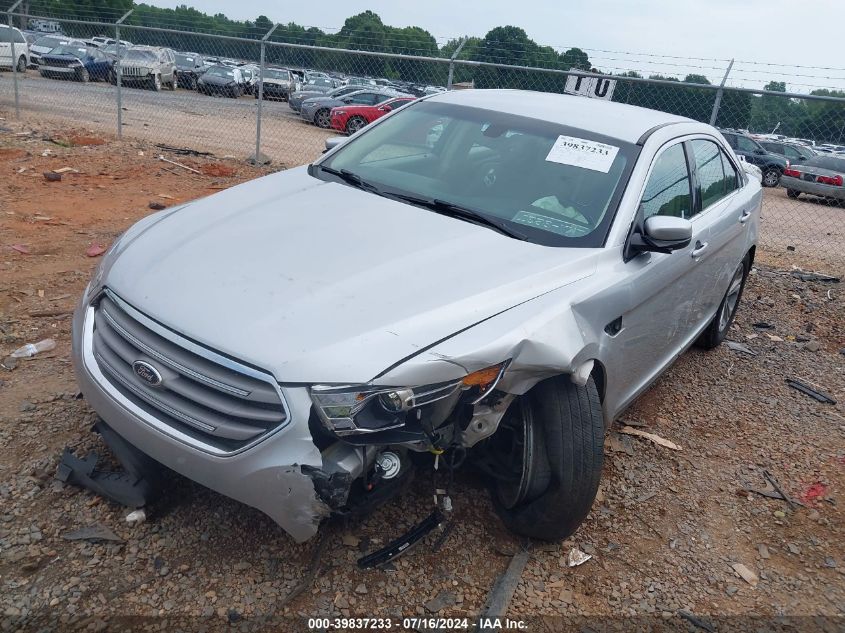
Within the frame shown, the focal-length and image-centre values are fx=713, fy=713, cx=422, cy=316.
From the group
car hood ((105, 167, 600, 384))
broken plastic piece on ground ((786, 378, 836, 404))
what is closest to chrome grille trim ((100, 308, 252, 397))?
car hood ((105, 167, 600, 384))

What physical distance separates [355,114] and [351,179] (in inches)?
656

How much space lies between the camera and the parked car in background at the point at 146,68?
21958 millimetres

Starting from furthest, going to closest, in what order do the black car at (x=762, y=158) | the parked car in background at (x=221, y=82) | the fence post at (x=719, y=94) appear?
the parked car in background at (x=221, y=82) → the black car at (x=762, y=158) → the fence post at (x=719, y=94)

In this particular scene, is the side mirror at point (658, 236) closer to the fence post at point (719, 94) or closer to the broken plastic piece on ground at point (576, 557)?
the broken plastic piece on ground at point (576, 557)

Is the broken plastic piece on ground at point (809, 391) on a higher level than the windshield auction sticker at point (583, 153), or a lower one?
lower

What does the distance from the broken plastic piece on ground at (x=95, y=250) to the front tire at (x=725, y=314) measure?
4800 millimetres

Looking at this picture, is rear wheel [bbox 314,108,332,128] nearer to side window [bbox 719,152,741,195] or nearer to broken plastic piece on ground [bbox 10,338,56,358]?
side window [bbox 719,152,741,195]

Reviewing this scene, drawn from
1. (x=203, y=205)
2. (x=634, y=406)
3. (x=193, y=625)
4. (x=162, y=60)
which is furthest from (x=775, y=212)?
(x=162, y=60)

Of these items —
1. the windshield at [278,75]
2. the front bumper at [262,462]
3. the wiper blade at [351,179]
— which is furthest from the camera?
the windshield at [278,75]

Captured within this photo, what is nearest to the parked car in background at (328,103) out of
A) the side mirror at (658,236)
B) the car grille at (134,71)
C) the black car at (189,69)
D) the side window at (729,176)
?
the car grille at (134,71)

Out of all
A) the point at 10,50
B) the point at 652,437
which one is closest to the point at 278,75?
the point at 10,50

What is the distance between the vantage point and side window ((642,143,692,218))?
3.58m

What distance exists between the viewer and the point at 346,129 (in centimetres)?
1988

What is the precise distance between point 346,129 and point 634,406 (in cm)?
1681
